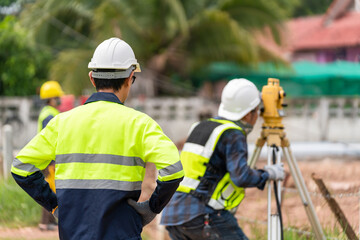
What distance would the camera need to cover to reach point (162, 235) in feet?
20.2

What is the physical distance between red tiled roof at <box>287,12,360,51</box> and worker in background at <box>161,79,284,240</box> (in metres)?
28.1

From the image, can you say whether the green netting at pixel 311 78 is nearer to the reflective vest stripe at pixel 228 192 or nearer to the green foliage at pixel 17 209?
the green foliage at pixel 17 209

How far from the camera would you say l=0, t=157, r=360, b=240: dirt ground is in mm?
5176

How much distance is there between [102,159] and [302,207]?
3.73 metres

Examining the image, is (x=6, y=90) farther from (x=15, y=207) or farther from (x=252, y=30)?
(x=15, y=207)

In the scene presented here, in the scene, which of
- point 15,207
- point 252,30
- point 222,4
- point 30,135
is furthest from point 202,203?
point 252,30

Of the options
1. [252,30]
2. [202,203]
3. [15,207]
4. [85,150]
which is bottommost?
[15,207]

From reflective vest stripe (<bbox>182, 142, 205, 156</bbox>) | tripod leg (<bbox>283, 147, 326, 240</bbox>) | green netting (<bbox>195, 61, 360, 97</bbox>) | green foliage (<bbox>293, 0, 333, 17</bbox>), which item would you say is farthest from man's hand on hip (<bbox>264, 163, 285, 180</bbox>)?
green foliage (<bbox>293, 0, 333, 17</bbox>)

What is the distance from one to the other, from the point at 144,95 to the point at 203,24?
8.77 ft

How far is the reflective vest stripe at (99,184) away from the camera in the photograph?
279 cm

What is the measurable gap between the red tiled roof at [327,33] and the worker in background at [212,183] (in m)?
28.1

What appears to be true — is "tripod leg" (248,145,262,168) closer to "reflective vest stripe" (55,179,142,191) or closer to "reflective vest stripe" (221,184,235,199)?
"reflective vest stripe" (221,184,235,199)

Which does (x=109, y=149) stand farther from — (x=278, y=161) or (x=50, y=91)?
(x=50, y=91)

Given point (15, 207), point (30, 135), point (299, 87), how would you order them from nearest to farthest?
point (15, 207) < point (30, 135) < point (299, 87)
